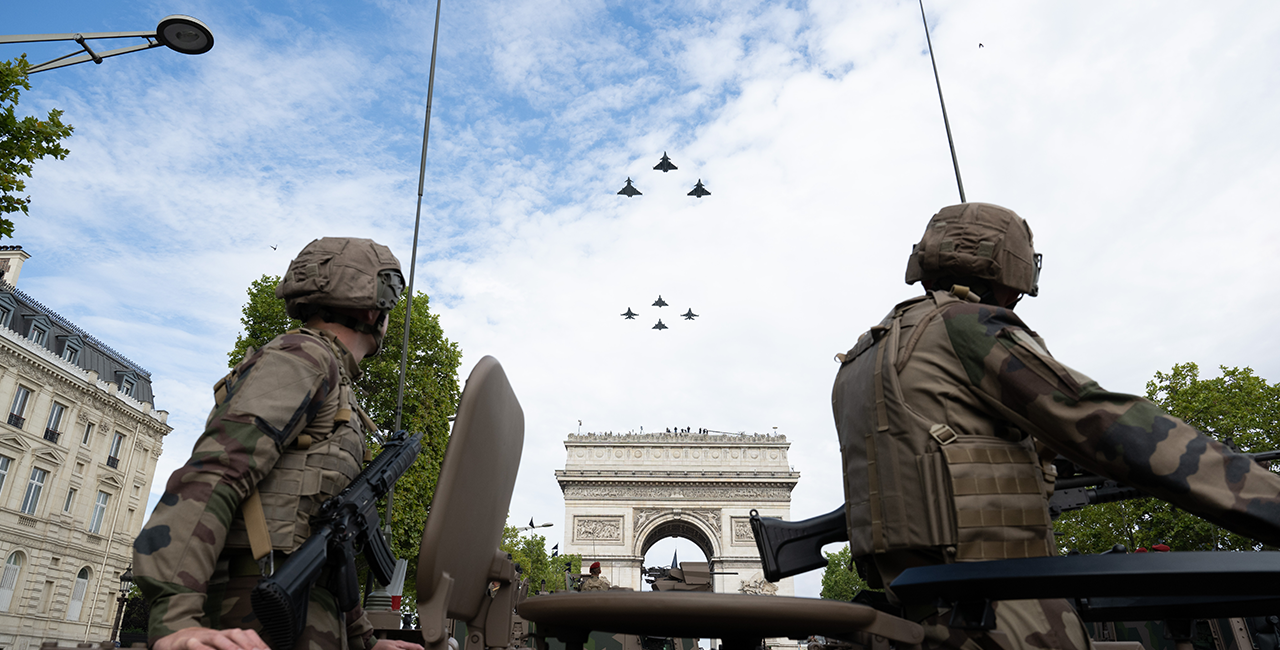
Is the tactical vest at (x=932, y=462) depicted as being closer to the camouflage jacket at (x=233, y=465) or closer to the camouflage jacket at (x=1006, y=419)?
the camouflage jacket at (x=1006, y=419)

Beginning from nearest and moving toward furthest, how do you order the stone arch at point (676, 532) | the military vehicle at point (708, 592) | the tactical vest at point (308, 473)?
the military vehicle at point (708, 592)
the tactical vest at point (308, 473)
the stone arch at point (676, 532)

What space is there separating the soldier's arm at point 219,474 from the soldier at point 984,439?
5.92 ft

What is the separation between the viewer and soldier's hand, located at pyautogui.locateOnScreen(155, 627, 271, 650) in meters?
1.87

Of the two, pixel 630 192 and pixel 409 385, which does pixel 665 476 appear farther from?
pixel 409 385

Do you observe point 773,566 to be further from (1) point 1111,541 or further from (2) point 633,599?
(1) point 1111,541

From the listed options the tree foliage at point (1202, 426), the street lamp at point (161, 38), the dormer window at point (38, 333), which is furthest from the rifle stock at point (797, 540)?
the dormer window at point (38, 333)

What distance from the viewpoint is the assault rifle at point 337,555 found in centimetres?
221

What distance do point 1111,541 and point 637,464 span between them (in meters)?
34.3

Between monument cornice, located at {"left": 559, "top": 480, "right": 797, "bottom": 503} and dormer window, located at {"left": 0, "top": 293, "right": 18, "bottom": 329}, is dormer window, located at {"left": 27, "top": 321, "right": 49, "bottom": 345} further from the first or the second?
monument cornice, located at {"left": 559, "top": 480, "right": 797, "bottom": 503}

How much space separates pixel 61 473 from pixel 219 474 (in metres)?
37.5

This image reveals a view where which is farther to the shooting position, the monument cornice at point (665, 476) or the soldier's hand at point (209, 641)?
the monument cornice at point (665, 476)

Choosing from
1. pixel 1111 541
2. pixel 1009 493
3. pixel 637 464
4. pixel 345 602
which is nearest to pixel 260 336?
pixel 345 602

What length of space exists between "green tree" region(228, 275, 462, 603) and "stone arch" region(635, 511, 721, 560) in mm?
34139

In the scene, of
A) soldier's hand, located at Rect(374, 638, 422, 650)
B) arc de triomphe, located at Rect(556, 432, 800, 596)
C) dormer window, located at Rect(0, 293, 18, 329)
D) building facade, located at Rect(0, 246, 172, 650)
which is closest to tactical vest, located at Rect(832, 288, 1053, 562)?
soldier's hand, located at Rect(374, 638, 422, 650)
